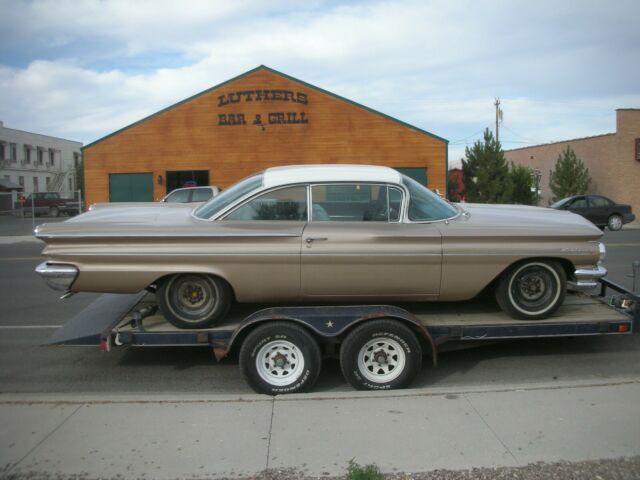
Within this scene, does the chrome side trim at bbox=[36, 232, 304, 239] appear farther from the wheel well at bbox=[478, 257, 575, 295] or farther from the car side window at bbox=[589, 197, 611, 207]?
the car side window at bbox=[589, 197, 611, 207]

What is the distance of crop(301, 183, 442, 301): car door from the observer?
509cm

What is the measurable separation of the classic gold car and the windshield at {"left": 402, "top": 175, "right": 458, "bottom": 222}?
0.04 ft

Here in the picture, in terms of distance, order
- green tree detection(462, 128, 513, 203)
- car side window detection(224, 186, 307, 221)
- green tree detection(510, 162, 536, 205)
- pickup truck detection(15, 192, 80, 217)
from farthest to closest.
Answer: pickup truck detection(15, 192, 80, 217) < green tree detection(510, 162, 536, 205) < green tree detection(462, 128, 513, 203) < car side window detection(224, 186, 307, 221)

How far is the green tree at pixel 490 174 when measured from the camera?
92.1 feet

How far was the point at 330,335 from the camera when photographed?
4.85 meters

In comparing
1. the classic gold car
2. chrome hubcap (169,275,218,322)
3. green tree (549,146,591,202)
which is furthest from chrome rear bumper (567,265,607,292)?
green tree (549,146,591,202)

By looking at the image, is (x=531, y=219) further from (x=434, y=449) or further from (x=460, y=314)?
(x=434, y=449)

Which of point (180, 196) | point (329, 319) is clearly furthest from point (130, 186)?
point (329, 319)

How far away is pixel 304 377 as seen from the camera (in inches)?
192

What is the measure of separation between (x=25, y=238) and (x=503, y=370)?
21876 mm

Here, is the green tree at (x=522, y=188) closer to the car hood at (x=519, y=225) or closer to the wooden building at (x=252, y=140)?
the wooden building at (x=252, y=140)

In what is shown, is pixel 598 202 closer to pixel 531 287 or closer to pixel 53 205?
pixel 531 287

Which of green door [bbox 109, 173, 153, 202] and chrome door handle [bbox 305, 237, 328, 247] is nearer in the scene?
chrome door handle [bbox 305, 237, 328, 247]

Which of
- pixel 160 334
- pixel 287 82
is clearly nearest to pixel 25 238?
pixel 287 82
